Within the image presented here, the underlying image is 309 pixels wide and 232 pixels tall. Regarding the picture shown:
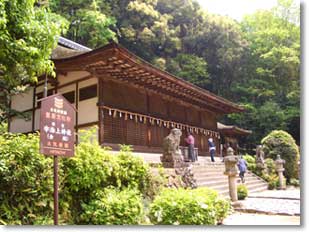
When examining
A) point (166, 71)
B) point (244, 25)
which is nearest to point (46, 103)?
point (244, 25)

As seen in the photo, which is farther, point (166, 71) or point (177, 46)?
point (166, 71)

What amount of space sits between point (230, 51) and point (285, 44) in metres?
1.25

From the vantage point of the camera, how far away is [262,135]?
18.1ft

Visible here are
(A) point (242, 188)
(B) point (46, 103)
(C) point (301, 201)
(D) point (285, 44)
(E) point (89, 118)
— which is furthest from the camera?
(E) point (89, 118)

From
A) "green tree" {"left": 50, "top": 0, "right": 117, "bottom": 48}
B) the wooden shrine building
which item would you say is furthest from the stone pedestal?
"green tree" {"left": 50, "top": 0, "right": 117, "bottom": 48}

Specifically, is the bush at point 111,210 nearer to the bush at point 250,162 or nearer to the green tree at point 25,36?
the green tree at point 25,36

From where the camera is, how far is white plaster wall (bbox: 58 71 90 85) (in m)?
7.45

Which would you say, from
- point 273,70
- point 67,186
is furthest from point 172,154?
point 67,186

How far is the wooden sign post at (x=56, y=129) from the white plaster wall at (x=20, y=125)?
5.51 m

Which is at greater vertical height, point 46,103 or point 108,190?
point 46,103

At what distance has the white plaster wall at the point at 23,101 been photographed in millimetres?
8344

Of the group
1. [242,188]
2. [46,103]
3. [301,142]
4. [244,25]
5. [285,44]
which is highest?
[244,25]

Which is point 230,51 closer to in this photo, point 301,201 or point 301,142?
point 301,142

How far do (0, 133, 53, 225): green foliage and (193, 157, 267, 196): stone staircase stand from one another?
345 cm
